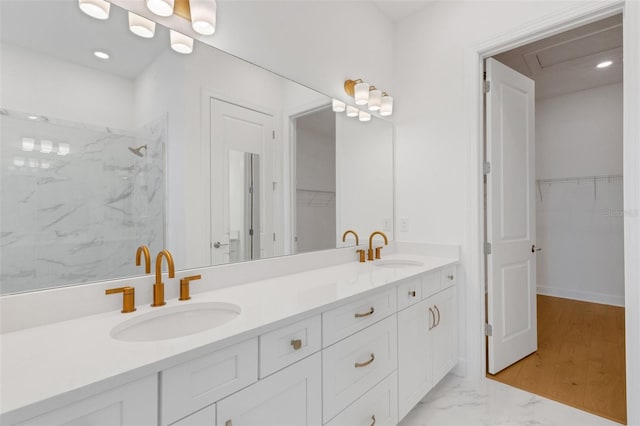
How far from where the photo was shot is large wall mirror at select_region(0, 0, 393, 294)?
973 mm

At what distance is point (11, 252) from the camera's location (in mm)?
947

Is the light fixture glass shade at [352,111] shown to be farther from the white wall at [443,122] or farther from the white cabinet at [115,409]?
the white cabinet at [115,409]

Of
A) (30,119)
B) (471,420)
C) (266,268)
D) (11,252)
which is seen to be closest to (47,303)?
(11,252)

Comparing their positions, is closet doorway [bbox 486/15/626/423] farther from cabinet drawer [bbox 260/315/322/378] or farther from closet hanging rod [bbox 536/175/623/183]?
cabinet drawer [bbox 260/315/322/378]

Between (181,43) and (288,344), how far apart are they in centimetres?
131

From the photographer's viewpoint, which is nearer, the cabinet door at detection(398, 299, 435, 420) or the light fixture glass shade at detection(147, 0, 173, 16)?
the light fixture glass shade at detection(147, 0, 173, 16)

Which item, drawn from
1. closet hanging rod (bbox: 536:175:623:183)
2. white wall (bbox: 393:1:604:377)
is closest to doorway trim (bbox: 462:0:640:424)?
white wall (bbox: 393:1:604:377)

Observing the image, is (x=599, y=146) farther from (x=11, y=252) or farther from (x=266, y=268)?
(x=11, y=252)

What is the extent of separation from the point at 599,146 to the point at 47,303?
5.28 metres

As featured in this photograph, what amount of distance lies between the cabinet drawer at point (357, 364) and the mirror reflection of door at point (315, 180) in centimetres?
66

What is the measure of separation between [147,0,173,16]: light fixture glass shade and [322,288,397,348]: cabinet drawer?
1.37m

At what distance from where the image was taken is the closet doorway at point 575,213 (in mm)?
2445

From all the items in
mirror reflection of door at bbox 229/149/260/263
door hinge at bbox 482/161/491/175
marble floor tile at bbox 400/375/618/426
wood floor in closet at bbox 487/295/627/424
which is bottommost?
marble floor tile at bbox 400/375/618/426

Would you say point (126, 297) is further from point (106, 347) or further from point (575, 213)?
point (575, 213)
